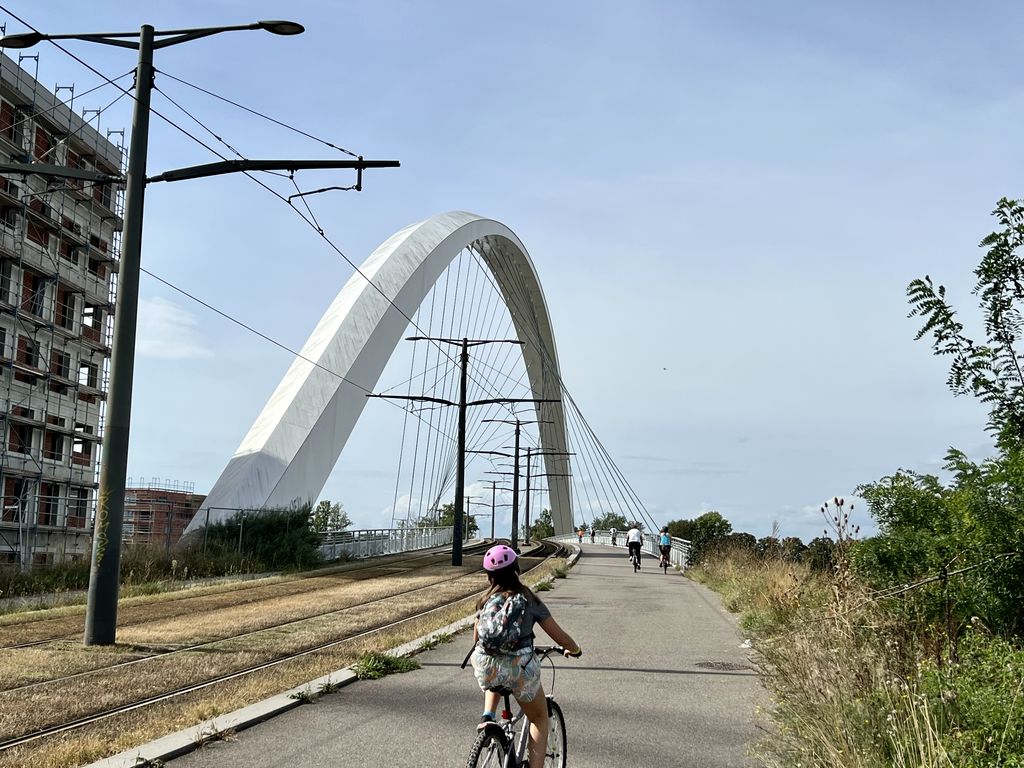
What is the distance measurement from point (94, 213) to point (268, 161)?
37.0m

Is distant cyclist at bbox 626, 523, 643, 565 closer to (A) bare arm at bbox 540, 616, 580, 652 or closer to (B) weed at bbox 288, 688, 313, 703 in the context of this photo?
(B) weed at bbox 288, 688, 313, 703

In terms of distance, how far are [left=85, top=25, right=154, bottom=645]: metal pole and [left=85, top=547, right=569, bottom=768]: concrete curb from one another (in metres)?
3.72

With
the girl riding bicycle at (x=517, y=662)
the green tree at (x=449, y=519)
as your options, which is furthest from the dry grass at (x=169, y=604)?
the green tree at (x=449, y=519)

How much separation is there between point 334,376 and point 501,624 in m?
33.6

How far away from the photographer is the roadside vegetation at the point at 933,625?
5484 mm

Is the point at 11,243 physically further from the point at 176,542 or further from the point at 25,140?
the point at 176,542

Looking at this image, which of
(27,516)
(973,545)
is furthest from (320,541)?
(973,545)

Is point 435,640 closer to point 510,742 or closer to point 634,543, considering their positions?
point 510,742

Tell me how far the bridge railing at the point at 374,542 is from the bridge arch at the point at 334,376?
2.73 metres

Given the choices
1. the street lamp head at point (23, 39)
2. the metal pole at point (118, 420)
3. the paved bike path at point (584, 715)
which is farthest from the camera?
the street lamp head at point (23, 39)

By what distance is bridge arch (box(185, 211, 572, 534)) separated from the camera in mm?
35188

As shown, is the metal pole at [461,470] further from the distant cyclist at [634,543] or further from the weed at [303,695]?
the weed at [303,695]

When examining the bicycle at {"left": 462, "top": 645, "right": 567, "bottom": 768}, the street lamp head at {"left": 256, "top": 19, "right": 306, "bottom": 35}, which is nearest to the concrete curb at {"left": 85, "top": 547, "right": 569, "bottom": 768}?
the bicycle at {"left": 462, "top": 645, "right": 567, "bottom": 768}

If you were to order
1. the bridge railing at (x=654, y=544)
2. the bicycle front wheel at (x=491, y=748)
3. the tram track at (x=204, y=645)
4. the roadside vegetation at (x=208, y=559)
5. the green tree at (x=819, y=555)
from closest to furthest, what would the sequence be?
the bicycle front wheel at (x=491, y=748) < the tram track at (x=204, y=645) < the green tree at (x=819, y=555) < the roadside vegetation at (x=208, y=559) < the bridge railing at (x=654, y=544)
